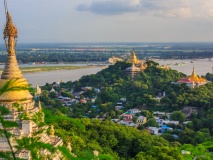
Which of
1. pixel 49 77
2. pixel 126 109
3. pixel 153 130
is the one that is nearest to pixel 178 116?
pixel 153 130

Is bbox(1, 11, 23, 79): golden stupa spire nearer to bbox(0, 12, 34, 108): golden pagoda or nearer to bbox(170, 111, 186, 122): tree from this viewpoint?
bbox(0, 12, 34, 108): golden pagoda

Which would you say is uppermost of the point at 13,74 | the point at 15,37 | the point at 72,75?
the point at 15,37

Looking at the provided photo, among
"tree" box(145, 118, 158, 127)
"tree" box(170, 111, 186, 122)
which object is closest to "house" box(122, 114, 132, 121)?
"tree" box(145, 118, 158, 127)

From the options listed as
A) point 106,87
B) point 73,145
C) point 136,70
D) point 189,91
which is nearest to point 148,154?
point 73,145

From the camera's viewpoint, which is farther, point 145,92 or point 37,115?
point 145,92

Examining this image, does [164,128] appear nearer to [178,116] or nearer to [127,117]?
[178,116]

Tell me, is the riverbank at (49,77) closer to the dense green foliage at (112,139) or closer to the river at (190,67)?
the river at (190,67)

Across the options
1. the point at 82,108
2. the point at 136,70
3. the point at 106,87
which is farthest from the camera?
the point at 136,70

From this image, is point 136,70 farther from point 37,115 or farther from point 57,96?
point 37,115
